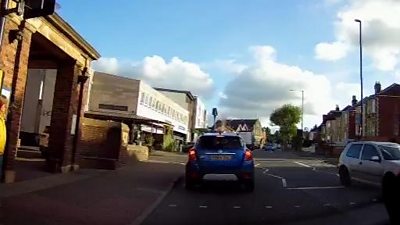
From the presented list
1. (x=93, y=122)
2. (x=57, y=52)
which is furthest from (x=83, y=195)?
(x=93, y=122)

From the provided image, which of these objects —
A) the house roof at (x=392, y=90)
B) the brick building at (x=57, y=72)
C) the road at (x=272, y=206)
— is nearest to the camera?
the road at (x=272, y=206)

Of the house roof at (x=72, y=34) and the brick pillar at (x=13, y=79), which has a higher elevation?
the house roof at (x=72, y=34)

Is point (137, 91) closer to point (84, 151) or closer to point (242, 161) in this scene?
point (84, 151)

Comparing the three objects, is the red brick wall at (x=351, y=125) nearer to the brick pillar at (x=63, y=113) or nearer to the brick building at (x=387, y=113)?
the brick building at (x=387, y=113)

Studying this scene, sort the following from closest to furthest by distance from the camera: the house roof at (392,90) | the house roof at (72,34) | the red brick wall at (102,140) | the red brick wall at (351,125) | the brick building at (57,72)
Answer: the brick building at (57,72) < the house roof at (72,34) < the red brick wall at (102,140) < the house roof at (392,90) < the red brick wall at (351,125)

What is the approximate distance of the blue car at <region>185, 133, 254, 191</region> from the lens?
48.8 feet

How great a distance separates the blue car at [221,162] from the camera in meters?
14.9

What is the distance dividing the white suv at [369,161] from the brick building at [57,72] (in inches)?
363

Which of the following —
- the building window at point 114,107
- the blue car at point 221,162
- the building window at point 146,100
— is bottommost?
the blue car at point 221,162

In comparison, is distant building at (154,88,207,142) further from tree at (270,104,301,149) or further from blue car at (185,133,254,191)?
blue car at (185,133,254,191)

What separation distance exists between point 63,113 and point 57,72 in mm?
1426

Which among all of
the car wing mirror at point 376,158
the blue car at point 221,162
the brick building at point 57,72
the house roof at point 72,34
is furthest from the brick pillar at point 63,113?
the car wing mirror at point 376,158

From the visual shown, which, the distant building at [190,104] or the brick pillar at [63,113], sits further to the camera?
the distant building at [190,104]

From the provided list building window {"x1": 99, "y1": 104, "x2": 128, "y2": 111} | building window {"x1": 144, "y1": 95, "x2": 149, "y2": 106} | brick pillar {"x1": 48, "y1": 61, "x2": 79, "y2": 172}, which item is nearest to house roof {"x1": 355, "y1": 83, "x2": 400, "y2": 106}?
building window {"x1": 144, "y1": 95, "x2": 149, "y2": 106}
